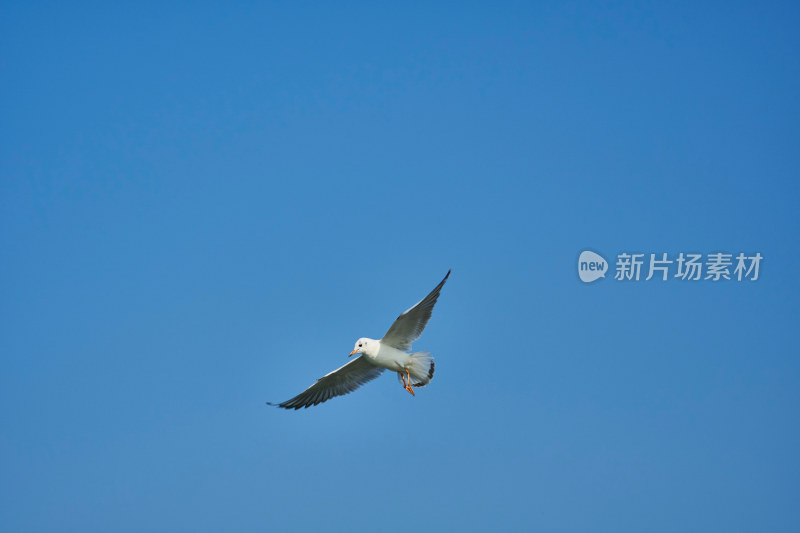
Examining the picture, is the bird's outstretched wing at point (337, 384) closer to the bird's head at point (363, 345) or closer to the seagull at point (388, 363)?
the seagull at point (388, 363)

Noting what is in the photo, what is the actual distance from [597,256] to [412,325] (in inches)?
137

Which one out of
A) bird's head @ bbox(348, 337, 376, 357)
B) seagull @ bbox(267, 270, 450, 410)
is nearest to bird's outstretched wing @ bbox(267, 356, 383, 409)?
seagull @ bbox(267, 270, 450, 410)

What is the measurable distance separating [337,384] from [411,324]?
1.40 m

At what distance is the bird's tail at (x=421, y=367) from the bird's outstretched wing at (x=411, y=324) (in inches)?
6.1

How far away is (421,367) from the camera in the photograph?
50.6 ft

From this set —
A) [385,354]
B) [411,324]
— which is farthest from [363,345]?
[411,324]

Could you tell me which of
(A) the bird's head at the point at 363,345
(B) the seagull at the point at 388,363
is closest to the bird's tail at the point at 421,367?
(B) the seagull at the point at 388,363

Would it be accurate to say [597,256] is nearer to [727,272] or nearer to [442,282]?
[727,272]

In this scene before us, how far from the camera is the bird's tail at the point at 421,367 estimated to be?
1541 cm

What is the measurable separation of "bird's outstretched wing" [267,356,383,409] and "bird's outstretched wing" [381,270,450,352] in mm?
573

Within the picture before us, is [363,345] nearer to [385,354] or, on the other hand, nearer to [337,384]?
[385,354]

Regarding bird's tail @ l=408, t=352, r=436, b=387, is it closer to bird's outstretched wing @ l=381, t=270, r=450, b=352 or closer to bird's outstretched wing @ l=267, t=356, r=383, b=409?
bird's outstretched wing @ l=381, t=270, r=450, b=352

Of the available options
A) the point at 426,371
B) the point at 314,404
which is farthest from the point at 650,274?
the point at 314,404

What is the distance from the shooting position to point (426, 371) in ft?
50.7
